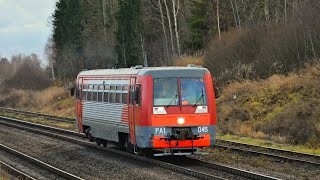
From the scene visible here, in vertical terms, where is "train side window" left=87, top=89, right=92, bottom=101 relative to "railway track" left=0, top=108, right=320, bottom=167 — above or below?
above

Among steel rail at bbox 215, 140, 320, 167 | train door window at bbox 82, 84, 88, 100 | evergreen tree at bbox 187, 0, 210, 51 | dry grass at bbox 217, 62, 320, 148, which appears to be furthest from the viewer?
evergreen tree at bbox 187, 0, 210, 51

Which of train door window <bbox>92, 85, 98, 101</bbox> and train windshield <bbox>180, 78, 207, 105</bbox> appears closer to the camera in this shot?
train windshield <bbox>180, 78, 207, 105</bbox>

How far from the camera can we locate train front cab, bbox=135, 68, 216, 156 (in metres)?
16.5

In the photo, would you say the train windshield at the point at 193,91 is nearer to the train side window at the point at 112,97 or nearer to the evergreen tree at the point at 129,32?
the train side window at the point at 112,97

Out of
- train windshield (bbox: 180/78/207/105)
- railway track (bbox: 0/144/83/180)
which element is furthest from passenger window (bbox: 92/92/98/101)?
train windshield (bbox: 180/78/207/105)

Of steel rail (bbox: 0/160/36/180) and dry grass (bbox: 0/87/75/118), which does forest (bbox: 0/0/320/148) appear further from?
steel rail (bbox: 0/160/36/180)

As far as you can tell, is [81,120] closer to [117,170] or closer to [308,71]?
[117,170]

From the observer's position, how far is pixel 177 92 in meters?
17.0

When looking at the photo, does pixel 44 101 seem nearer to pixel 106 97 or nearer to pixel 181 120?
pixel 106 97

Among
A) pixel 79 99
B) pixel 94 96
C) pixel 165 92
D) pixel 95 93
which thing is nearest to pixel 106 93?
pixel 95 93

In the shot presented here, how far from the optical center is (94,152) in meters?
20.9

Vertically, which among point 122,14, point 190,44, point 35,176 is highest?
point 122,14

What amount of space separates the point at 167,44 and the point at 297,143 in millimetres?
33703

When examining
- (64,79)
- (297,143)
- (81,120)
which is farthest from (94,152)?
(64,79)
